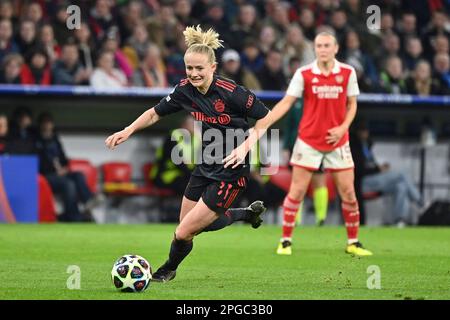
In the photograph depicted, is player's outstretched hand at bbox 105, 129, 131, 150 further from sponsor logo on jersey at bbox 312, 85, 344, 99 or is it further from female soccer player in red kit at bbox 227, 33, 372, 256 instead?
sponsor logo on jersey at bbox 312, 85, 344, 99

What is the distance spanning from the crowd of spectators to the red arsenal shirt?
597 centimetres

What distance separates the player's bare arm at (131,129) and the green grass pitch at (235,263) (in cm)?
115

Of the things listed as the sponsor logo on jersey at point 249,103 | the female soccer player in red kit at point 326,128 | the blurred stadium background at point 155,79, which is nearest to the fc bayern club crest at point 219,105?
the sponsor logo on jersey at point 249,103

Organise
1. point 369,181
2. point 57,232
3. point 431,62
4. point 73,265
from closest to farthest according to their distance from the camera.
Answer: point 73,265 < point 57,232 < point 369,181 < point 431,62

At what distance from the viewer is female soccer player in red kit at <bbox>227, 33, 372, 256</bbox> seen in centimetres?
1098

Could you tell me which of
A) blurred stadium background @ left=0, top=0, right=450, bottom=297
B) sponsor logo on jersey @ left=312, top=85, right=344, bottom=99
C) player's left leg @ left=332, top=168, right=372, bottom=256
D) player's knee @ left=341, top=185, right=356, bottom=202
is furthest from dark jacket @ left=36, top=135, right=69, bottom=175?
player's knee @ left=341, top=185, right=356, bottom=202

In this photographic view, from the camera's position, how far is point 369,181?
17969mm

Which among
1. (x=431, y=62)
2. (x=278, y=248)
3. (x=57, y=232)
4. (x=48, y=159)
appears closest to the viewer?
(x=278, y=248)

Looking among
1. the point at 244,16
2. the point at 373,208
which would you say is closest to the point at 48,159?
the point at 244,16

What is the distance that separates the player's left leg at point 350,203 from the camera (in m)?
11.0

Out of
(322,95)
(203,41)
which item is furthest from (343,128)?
(203,41)

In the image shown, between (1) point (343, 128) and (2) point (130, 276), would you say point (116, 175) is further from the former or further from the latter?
(2) point (130, 276)
